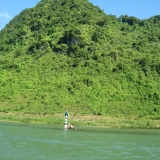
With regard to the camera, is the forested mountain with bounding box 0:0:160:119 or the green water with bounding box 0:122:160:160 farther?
the forested mountain with bounding box 0:0:160:119

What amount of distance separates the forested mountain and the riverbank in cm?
171

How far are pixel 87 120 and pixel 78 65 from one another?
17.9m

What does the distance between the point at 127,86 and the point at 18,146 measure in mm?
35710

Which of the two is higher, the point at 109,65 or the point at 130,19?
the point at 130,19

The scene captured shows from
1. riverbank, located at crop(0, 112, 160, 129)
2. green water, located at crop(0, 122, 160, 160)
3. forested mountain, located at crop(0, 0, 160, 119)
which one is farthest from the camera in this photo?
forested mountain, located at crop(0, 0, 160, 119)

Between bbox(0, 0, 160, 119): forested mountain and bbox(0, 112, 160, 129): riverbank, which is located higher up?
bbox(0, 0, 160, 119): forested mountain

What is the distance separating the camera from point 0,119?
44000 mm

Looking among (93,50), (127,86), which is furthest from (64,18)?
(127,86)

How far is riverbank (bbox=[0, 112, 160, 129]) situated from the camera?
129ft

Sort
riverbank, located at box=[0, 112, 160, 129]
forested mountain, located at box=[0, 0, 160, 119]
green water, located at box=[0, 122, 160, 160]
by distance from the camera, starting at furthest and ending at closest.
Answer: forested mountain, located at box=[0, 0, 160, 119]
riverbank, located at box=[0, 112, 160, 129]
green water, located at box=[0, 122, 160, 160]

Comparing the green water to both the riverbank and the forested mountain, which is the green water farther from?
the forested mountain

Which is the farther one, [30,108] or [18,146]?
[30,108]

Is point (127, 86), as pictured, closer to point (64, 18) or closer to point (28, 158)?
point (64, 18)

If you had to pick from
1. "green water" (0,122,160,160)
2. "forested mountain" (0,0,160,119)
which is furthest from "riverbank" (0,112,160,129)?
"green water" (0,122,160,160)
